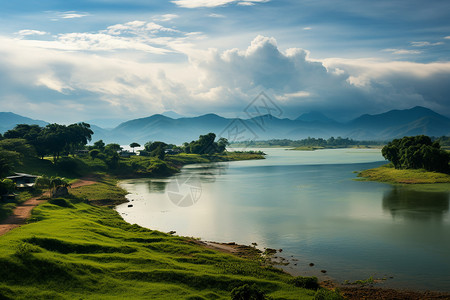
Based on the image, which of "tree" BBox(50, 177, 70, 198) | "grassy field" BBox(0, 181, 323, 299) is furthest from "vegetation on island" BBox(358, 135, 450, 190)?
"tree" BBox(50, 177, 70, 198)

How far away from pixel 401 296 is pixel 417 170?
6819 cm

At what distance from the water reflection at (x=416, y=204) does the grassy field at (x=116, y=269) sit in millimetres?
28764

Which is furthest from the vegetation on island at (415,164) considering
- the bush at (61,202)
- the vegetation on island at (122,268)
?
the bush at (61,202)

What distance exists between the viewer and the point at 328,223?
41.5 metres

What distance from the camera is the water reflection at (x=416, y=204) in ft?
145

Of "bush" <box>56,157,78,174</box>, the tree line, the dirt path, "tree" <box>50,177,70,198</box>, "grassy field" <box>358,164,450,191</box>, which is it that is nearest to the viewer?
the dirt path

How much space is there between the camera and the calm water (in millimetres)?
27078

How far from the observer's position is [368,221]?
138 feet

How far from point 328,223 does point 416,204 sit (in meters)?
19.9

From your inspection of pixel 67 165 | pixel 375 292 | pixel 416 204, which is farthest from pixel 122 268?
pixel 67 165

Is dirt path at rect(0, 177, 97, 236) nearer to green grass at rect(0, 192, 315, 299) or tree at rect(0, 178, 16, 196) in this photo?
green grass at rect(0, 192, 315, 299)

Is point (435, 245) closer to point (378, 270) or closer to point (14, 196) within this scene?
point (378, 270)

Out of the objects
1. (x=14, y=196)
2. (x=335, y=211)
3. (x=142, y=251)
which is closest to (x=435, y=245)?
(x=335, y=211)

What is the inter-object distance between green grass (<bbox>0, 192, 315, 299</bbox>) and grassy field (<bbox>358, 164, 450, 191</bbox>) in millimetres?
57726
